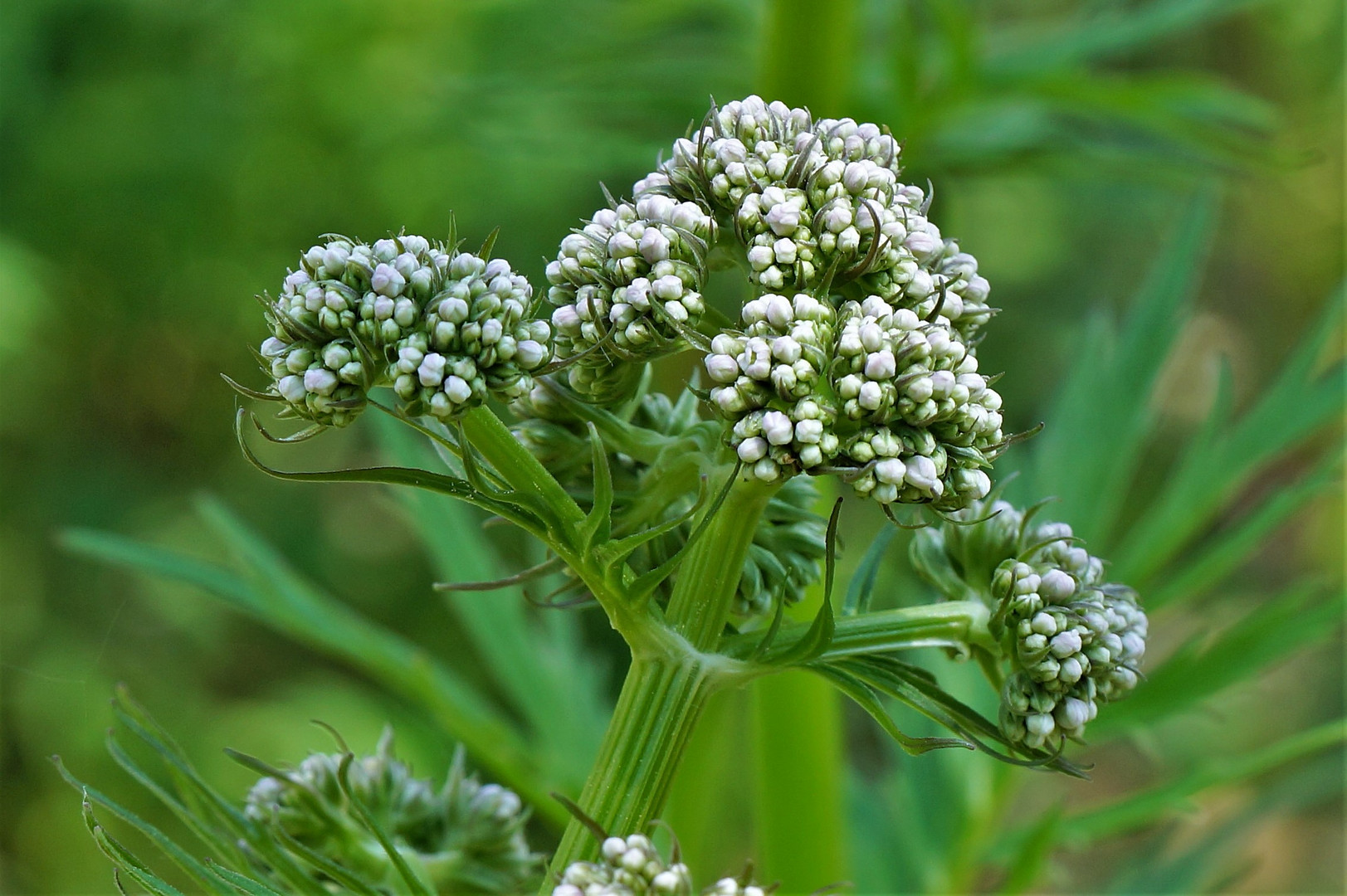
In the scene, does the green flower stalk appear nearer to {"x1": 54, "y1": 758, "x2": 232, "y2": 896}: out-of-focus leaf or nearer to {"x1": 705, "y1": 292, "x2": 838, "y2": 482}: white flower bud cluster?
{"x1": 705, "y1": 292, "x2": 838, "y2": 482}: white flower bud cluster

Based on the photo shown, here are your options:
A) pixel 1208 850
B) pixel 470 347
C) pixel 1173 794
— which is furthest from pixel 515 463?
pixel 1208 850

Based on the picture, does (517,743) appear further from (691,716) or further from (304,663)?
(304,663)

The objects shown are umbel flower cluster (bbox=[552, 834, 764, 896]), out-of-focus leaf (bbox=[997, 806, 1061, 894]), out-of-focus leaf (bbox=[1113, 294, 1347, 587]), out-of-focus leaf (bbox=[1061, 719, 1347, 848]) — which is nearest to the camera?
umbel flower cluster (bbox=[552, 834, 764, 896])

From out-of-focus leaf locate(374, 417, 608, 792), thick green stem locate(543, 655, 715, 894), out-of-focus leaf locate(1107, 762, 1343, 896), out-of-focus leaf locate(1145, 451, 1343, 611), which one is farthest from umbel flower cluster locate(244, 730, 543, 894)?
out-of-focus leaf locate(1107, 762, 1343, 896)

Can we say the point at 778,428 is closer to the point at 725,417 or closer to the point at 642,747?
the point at 725,417

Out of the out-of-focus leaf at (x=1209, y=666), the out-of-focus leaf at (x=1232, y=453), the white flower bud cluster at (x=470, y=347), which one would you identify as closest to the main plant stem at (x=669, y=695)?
the white flower bud cluster at (x=470, y=347)
